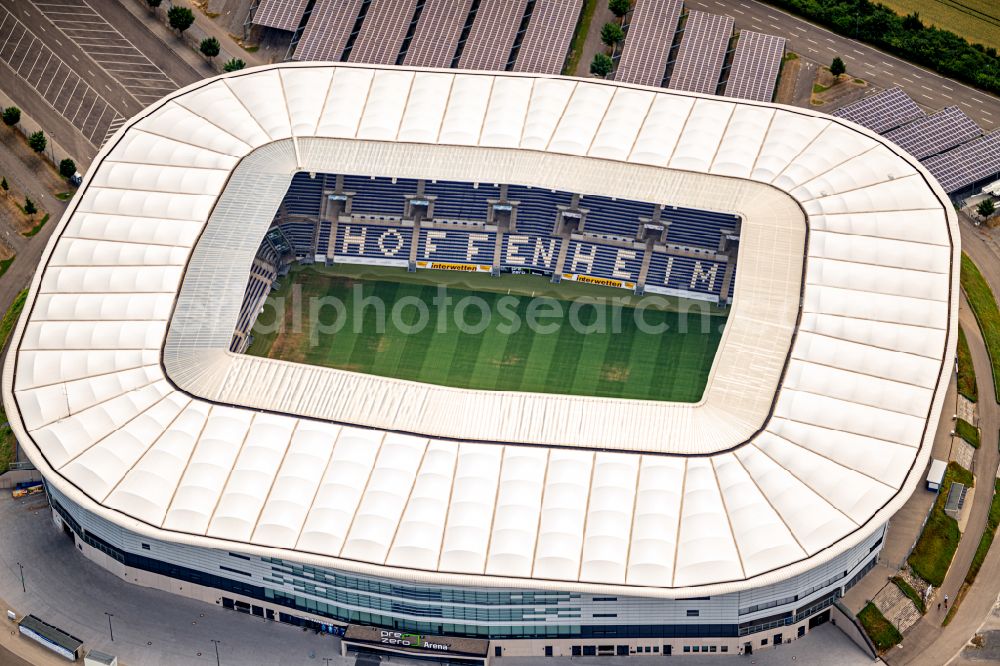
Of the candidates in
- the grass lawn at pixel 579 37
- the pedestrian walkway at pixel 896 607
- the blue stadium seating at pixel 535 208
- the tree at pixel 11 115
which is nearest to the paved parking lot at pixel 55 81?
the tree at pixel 11 115

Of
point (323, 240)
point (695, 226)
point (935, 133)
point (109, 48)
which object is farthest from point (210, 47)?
point (935, 133)

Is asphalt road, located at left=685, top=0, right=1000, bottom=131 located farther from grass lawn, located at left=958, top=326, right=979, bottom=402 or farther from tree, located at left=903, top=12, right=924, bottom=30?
grass lawn, located at left=958, top=326, right=979, bottom=402

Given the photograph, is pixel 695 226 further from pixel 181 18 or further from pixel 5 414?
pixel 5 414

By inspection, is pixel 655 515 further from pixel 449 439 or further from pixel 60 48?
pixel 60 48

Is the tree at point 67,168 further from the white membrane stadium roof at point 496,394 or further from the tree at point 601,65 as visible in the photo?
the tree at point 601,65

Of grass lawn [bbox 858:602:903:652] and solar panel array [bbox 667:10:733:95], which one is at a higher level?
solar panel array [bbox 667:10:733:95]

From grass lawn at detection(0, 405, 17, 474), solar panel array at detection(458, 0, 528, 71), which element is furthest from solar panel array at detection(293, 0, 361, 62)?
grass lawn at detection(0, 405, 17, 474)
